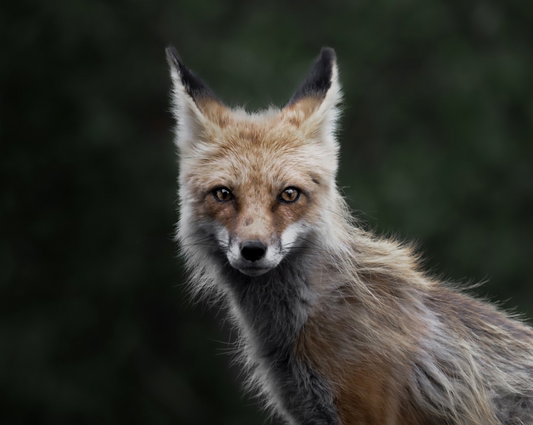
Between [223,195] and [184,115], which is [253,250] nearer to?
[223,195]

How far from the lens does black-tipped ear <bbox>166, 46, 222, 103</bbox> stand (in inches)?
153

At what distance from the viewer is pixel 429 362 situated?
3.86m

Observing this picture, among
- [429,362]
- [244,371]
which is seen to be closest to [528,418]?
[429,362]

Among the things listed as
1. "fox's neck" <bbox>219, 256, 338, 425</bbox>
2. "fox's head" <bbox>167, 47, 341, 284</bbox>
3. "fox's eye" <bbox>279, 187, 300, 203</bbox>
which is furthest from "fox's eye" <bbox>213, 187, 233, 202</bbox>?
"fox's neck" <bbox>219, 256, 338, 425</bbox>

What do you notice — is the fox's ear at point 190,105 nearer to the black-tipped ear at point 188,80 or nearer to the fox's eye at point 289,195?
the black-tipped ear at point 188,80

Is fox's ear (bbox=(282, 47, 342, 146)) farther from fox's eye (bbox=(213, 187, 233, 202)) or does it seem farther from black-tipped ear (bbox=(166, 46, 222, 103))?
fox's eye (bbox=(213, 187, 233, 202))

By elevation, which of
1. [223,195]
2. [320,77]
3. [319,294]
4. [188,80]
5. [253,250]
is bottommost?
[319,294]

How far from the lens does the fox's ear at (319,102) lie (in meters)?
3.95

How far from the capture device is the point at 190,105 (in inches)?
155

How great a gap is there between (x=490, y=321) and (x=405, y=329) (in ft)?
2.37

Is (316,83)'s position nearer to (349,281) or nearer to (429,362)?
(349,281)

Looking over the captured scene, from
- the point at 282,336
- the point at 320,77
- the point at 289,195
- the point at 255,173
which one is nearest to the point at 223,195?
the point at 255,173

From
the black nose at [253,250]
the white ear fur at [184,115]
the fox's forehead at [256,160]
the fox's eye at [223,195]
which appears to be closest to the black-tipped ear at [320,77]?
the fox's forehead at [256,160]

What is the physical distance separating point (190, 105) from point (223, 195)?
68 centimetres
